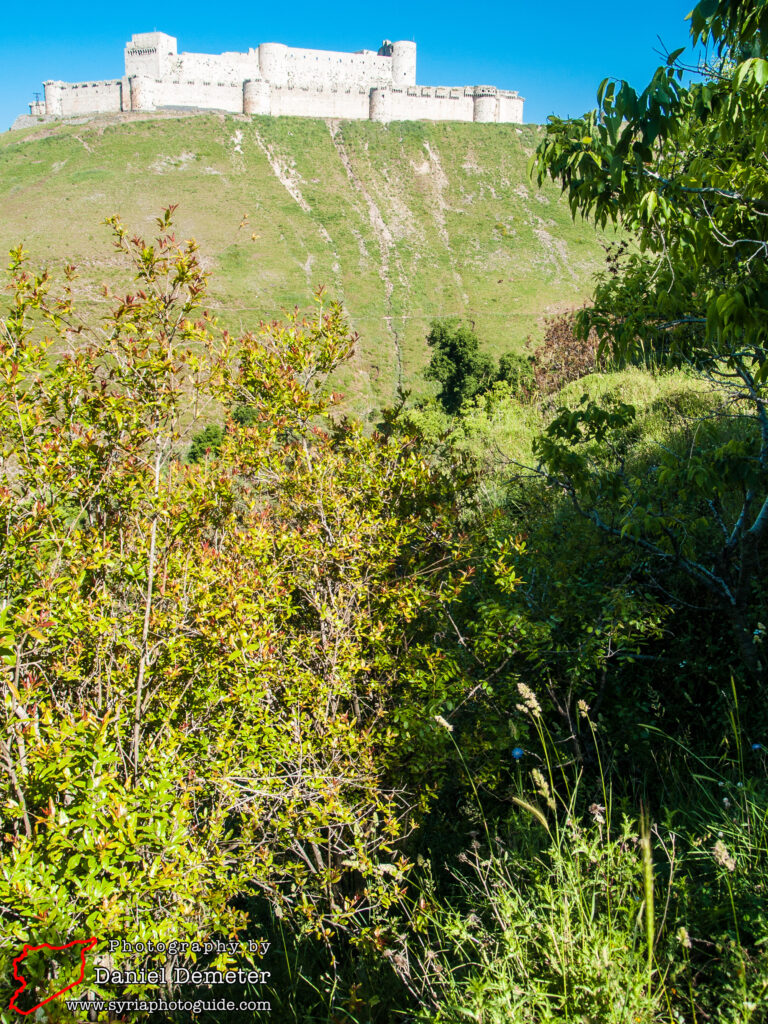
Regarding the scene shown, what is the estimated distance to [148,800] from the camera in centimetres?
210

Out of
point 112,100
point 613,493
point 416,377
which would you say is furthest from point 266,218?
point 613,493

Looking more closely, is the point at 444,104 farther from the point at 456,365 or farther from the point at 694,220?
the point at 694,220

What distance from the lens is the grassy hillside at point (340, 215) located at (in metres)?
45.2

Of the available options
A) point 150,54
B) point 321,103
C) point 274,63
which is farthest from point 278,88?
point 150,54

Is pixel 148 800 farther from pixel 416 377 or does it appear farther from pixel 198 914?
pixel 416 377

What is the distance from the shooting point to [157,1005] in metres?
2.40

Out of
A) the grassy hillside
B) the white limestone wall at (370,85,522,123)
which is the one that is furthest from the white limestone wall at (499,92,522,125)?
the grassy hillside

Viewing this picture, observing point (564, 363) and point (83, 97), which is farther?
point (83, 97)

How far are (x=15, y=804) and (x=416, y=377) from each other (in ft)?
128

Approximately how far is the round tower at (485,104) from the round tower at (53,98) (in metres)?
45.9

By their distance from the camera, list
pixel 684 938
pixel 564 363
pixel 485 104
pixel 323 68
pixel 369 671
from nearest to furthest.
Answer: pixel 684 938 < pixel 369 671 < pixel 564 363 < pixel 323 68 < pixel 485 104

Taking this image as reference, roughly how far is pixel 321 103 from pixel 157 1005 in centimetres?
8343

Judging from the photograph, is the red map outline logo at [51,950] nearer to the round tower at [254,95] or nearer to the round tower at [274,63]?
the round tower at [254,95]

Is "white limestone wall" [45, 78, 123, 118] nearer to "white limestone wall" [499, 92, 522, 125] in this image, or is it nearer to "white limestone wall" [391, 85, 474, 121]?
"white limestone wall" [391, 85, 474, 121]
